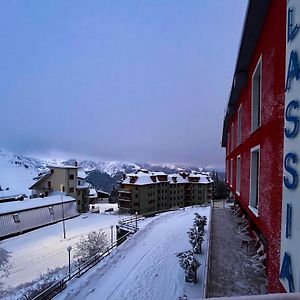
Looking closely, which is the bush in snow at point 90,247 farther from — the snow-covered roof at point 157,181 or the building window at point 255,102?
the snow-covered roof at point 157,181

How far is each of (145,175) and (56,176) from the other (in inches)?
524

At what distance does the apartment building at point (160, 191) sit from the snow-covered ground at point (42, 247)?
12.3 metres

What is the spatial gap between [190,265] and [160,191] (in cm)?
3426

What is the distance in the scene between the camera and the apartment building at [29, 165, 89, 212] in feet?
110

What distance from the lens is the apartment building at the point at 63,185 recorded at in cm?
3359

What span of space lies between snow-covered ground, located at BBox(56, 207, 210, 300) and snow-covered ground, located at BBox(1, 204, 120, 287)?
3.42 m

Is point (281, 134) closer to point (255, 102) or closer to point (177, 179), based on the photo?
point (255, 102)

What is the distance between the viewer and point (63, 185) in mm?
33562

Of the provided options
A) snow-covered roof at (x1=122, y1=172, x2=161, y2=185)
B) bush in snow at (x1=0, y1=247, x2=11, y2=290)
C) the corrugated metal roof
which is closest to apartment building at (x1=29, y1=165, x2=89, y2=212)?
snow-covered roof at (x1=122, y1=172, x2=161, y2=185)

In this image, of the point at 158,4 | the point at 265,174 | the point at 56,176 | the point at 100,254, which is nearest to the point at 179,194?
the point at 56,176

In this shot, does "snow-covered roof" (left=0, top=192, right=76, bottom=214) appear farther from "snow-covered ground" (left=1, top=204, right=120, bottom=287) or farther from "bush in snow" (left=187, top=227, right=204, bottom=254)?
"bush in snow" (left=187, top=227, right=204, bottom=254)

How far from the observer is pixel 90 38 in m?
14.4

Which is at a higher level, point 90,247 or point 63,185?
point 63,185

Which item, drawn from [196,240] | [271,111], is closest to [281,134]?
[271,111]
